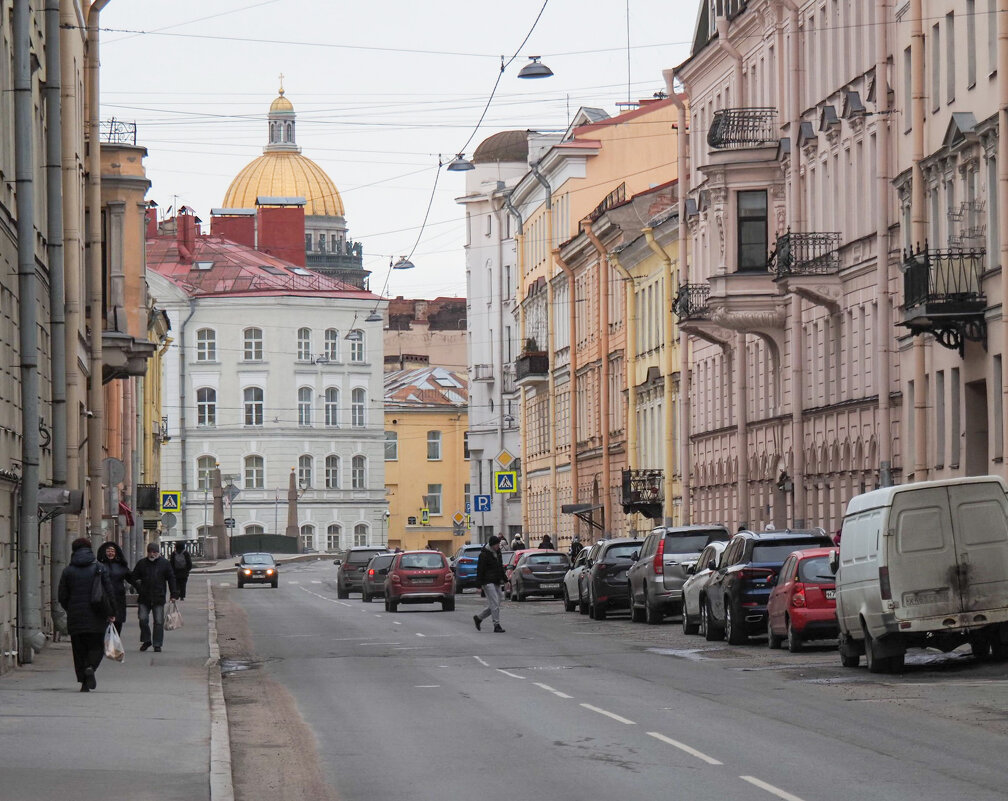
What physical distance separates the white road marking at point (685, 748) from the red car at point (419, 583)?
31112 millimetres

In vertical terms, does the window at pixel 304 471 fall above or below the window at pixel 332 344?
below

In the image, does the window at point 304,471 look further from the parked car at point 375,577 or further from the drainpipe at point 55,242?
the drainpipe at point 55,242

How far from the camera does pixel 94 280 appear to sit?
1476 inches

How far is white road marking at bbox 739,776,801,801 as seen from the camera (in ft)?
Result: 41.0

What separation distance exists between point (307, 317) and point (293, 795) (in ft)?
373

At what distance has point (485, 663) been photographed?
26734 millimetres

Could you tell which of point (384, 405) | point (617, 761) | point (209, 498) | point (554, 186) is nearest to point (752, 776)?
point (617, 761)

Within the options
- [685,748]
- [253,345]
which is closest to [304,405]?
[253,345]

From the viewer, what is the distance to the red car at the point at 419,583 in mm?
47688

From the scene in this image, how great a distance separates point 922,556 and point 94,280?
19.5m

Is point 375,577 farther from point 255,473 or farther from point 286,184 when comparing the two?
point 286,184

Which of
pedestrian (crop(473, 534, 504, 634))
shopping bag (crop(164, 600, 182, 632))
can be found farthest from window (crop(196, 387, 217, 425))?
shopping bag (crop(164, 600, 182, 632))

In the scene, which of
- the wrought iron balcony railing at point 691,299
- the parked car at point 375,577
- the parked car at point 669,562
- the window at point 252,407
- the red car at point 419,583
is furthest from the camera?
the window at point 252,407

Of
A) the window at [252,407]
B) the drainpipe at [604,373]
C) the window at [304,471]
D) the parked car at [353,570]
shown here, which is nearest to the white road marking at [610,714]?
the parked car at [353,570]
